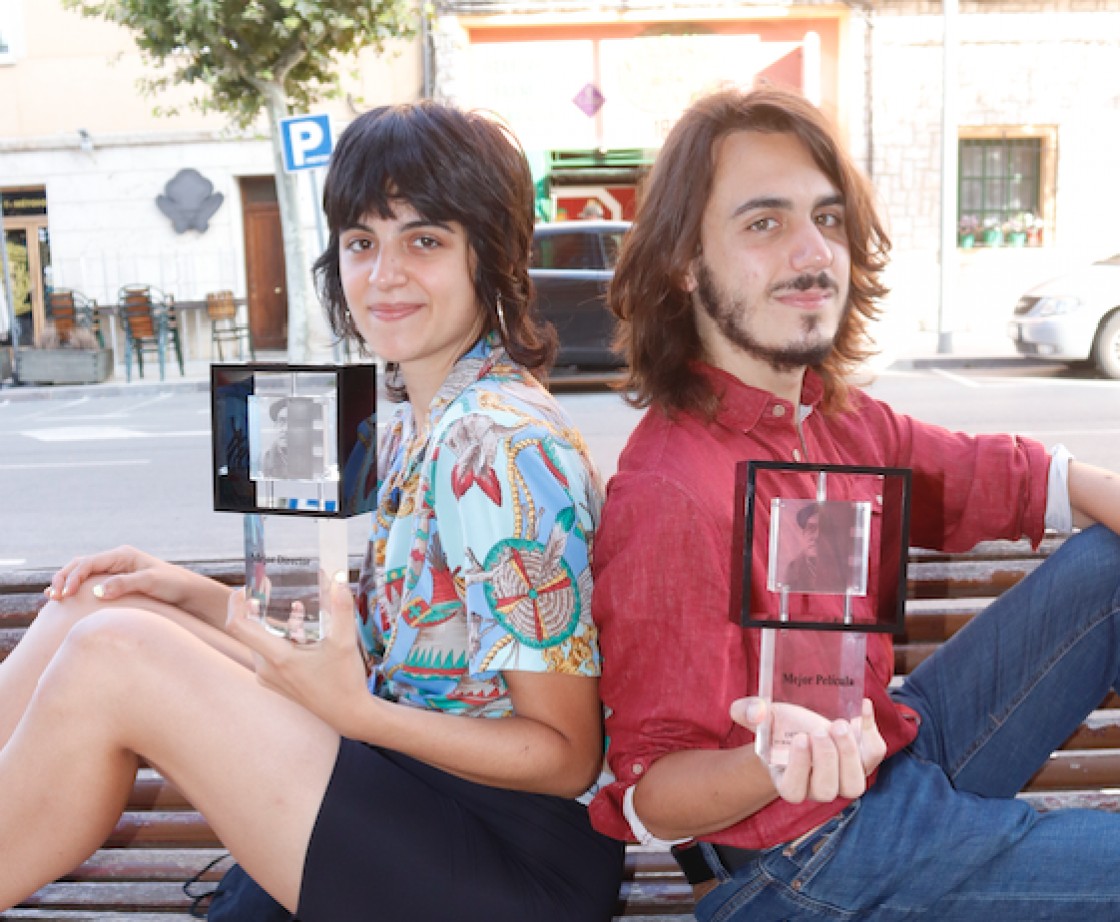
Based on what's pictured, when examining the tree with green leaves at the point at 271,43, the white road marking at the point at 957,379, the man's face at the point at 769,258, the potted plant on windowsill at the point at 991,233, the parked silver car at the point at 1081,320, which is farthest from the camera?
the potted plant on windowsill at the point at 991,233

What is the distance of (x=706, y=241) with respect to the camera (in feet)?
5.66

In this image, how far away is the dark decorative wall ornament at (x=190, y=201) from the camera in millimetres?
16156

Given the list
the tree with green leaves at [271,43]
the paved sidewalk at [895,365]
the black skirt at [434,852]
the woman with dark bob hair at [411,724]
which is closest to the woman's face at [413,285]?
the woman with dark bob hair at [411,724]

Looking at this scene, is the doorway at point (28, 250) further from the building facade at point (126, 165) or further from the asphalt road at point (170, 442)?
the asphalt road at point (170, 442)

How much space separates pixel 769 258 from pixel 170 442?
8046 mm

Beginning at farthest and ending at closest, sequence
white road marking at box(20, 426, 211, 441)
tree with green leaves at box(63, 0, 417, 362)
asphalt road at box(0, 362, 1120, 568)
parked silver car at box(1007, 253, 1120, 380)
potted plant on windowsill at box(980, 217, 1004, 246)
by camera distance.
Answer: potted plant on windowsill at box(980, 217, 1004, 246), tree with green leaves at box(63, 0, 417, 362), parked silver car at box(1007, 253, 1120, 380), white road marking at box(20, 426, 211, 441), asphalt road at box(0, 362, 1120, 568)

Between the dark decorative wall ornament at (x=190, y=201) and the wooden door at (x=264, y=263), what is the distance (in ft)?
1.47

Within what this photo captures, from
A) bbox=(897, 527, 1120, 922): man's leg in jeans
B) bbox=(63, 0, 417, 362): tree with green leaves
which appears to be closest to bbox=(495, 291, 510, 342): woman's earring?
bbox=(897, 527, 1120, 922): man's leg in jeans

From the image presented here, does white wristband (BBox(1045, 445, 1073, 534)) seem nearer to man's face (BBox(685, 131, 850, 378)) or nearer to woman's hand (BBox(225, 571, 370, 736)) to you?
man's face (BBox(685, 131, 850, 378))

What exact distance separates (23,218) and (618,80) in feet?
26.9

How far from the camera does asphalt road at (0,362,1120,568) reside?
6.11 m

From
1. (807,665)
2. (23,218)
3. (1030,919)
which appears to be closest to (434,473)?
Answer: (807,665)

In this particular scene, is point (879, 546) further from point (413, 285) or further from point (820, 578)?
point (413, 285)

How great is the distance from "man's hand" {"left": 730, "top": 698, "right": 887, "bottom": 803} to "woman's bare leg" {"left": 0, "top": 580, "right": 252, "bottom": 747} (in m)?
0.94
